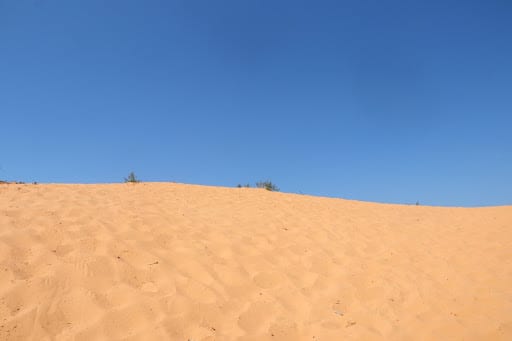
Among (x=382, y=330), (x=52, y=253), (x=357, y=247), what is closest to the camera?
(x=382, y=330)

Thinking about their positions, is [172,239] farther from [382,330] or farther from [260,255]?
[382,330]

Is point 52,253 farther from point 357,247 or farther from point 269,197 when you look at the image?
point 269,197

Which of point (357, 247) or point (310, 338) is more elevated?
point (357, 247)

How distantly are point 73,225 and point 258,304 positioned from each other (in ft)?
8.37

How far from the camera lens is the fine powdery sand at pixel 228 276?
246cm

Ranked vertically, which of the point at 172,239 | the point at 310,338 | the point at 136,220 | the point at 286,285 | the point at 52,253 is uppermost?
the point at 136,220

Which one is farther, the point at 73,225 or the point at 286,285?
the point at 73,225

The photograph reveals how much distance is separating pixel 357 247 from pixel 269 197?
314 centimetres

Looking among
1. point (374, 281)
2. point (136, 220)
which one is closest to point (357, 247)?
point (374, 281)

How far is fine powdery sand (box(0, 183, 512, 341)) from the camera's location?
246 cm

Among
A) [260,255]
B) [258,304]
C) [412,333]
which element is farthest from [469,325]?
[260,255]

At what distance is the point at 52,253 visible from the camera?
311 cm

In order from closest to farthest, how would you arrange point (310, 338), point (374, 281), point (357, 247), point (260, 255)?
1. point (310, 338)
2. point (374, 281)
3. point (260, 255)
4. point (357, 247)

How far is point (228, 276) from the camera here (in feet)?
10.8
